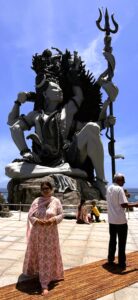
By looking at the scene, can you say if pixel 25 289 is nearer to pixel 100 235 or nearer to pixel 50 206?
pixel 50 206

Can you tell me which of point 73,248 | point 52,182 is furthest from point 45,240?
point 52,182

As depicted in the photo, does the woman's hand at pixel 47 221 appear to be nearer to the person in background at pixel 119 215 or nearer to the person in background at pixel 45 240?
the person in background at pixel 45 240

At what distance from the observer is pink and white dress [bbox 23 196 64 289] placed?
3613 mm

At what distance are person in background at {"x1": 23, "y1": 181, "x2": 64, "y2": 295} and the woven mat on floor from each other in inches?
5.1

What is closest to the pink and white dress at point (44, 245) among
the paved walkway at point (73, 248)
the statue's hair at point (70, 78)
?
the paved walkway at point (73, 248)

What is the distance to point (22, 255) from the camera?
16.3 feet

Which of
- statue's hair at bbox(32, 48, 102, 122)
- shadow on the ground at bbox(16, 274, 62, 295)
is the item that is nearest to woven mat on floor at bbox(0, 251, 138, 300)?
shadow on the ground at bbox(16, 274, 62, 295)

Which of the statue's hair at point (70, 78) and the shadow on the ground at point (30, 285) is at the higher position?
the statue's hair at point (70, 78)

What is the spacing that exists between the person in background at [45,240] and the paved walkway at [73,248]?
352mm

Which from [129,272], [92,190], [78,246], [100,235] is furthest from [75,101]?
[129,272]

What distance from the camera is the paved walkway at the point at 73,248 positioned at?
12.5ft

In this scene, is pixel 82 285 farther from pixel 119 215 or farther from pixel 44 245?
pixel 119 215

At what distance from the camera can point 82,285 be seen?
3520mm

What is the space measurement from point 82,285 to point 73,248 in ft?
6.57
